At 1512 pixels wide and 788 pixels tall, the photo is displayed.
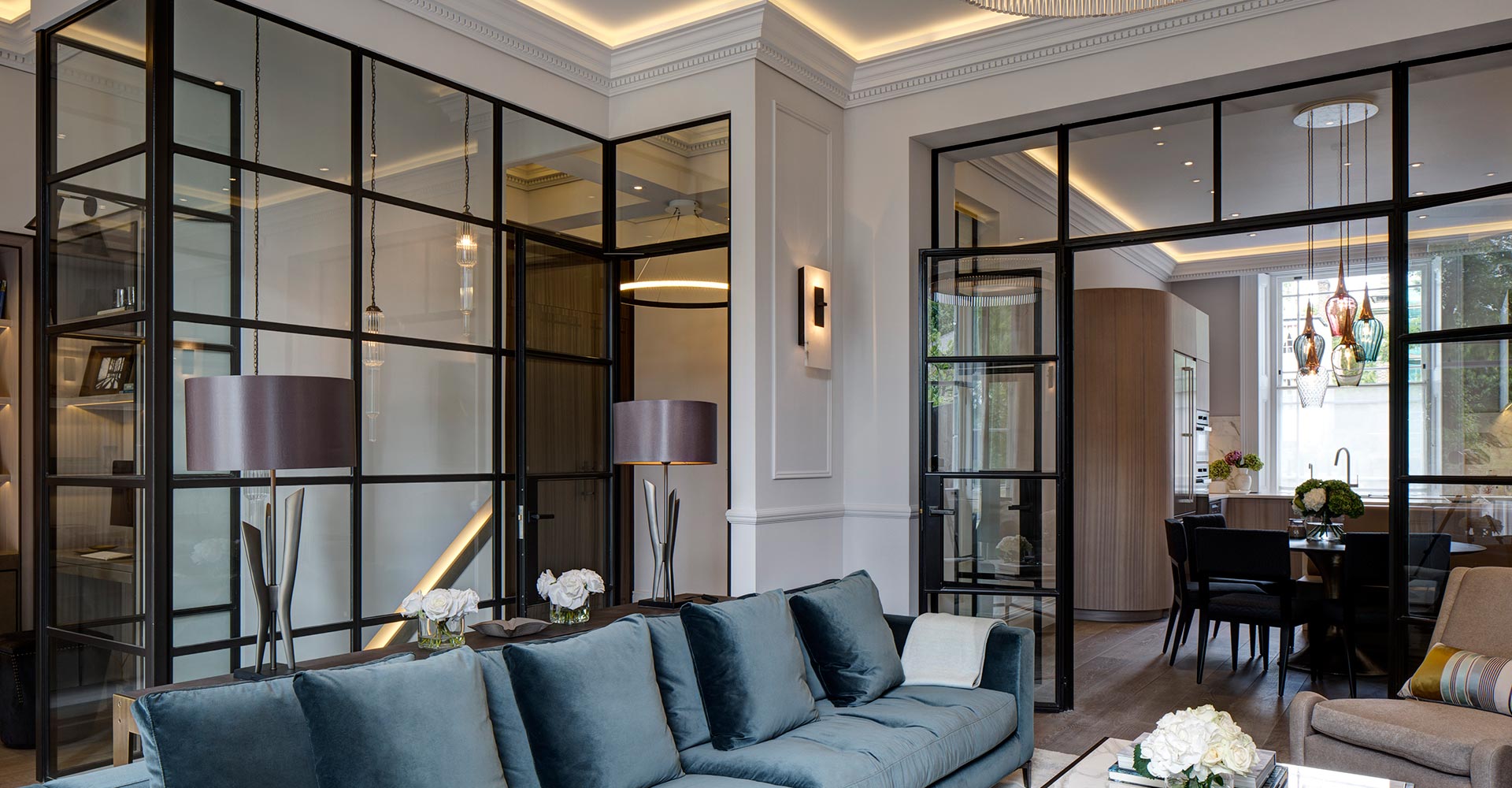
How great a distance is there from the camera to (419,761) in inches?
87.8

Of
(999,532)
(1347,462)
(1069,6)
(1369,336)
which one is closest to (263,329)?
(1069,6)

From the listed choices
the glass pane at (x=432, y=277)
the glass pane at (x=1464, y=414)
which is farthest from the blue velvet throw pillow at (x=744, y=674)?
the glass pane at (x=1464, y=414)

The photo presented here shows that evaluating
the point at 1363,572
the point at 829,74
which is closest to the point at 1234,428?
the point at 1363,572

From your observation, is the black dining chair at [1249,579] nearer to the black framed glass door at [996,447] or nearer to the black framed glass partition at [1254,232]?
the black framed glass partition at [1254,232]

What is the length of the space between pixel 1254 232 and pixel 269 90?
441cm

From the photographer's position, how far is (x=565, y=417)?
4871mm

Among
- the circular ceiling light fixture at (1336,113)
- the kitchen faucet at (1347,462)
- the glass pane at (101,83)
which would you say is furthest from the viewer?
the kitchen faucet at (1347,462)

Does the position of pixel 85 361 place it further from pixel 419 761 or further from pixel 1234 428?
pixel 1234 428

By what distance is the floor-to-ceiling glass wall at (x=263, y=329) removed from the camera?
135 inches

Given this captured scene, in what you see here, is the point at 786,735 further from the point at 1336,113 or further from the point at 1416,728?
the point at 1336,113

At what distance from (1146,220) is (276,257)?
13.2ft

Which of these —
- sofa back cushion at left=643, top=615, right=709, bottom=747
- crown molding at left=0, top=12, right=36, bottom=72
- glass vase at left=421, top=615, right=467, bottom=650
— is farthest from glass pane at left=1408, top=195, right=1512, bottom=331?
crown molding at left=0, top=12, right=36, bottom=72

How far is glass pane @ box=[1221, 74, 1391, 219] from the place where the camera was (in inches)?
167

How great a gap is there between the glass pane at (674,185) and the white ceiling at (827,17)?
0.53 m
